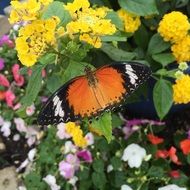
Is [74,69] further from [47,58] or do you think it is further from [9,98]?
[9,98]

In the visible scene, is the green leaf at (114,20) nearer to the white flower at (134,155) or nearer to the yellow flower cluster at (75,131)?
the yellow flower cluster at (75,131)

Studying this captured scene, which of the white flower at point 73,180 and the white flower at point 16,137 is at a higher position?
the white flower at point 16,137

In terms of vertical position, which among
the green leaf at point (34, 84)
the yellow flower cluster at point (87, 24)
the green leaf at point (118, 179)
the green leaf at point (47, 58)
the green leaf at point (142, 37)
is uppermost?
the yellow flower cluster at point (87, 24)

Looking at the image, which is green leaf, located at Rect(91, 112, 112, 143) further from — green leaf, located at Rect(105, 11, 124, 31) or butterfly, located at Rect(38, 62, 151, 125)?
green leaf, located at Rect(105, 11, 124, 31)

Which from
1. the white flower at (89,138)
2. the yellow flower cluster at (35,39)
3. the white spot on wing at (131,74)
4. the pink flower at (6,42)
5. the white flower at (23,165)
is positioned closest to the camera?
the yellow flower cluster at (35,39)

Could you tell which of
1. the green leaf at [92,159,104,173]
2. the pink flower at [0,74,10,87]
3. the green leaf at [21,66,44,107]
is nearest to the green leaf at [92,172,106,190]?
the green leaf at [92,159,104,173]

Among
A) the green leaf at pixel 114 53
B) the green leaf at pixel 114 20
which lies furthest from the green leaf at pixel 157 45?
the green leaf at pixel 114 20

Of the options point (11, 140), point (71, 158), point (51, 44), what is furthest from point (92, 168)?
point (51, 44)
